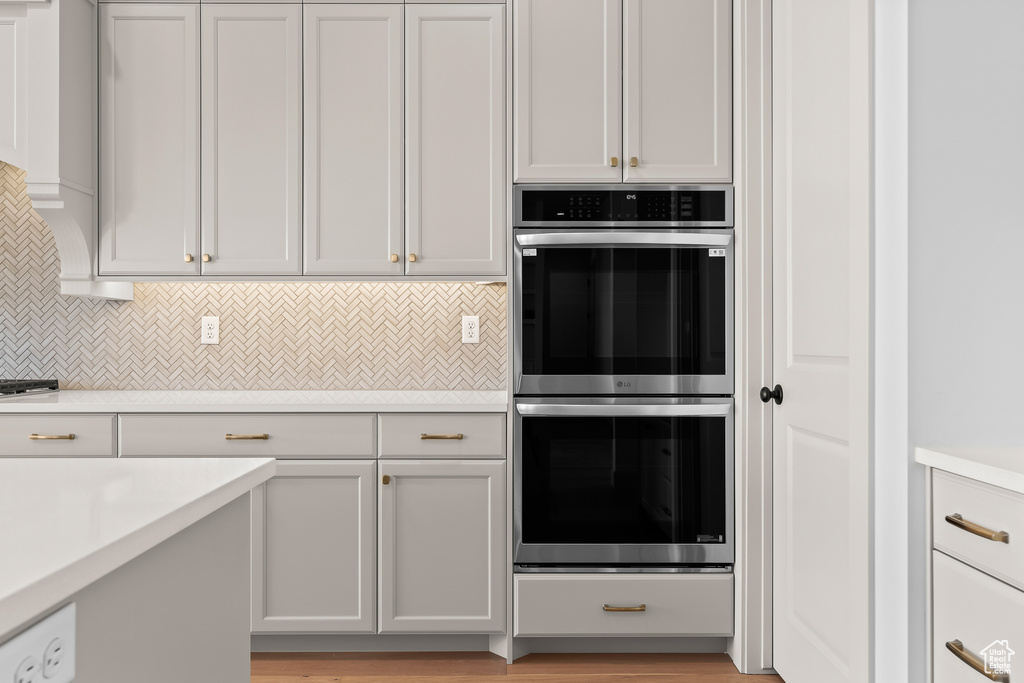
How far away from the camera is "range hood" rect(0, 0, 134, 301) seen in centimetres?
224

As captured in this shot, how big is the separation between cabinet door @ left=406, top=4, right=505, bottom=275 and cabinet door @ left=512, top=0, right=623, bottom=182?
125 millimetres

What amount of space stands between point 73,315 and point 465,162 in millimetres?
1809

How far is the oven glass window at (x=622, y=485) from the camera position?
2211 mm

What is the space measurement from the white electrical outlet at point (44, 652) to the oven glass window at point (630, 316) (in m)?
1.66

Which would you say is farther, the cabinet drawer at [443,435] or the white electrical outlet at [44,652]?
the cabinet drawer at [443,435]

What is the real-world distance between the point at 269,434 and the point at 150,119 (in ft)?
4.09

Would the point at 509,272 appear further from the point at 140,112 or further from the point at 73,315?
the point at 73,315

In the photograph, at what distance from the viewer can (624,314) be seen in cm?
222

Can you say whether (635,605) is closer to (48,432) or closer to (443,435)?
(443,435)

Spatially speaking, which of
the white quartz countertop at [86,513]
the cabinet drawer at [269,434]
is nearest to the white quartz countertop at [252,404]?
the cabinet drawer at [269,434]
